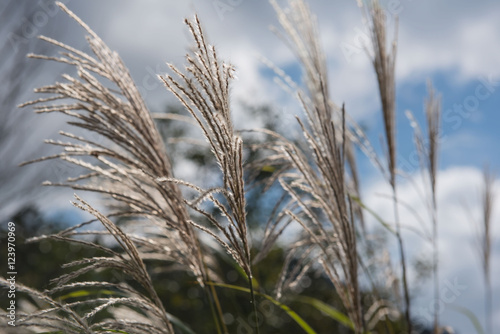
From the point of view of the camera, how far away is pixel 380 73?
2271mm

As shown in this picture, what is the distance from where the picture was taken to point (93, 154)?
1534mm

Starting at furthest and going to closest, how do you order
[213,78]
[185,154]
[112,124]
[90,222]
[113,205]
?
[185,154]
[113,205]
[112,124]
[90,222]
[213,78]

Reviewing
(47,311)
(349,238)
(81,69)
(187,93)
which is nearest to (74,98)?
(81,69)

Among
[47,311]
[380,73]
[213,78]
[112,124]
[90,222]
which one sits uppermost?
[380,73]

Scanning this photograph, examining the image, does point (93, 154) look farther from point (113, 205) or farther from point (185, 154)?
point (185, 154)

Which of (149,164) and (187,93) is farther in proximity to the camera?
(149,164)

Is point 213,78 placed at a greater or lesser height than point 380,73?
lesser

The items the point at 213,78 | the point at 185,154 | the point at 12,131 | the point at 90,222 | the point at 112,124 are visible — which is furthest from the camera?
the point at 185,154

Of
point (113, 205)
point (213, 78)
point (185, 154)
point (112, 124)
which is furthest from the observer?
point (185, 154)

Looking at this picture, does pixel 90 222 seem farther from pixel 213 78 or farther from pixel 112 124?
pixel 213 78

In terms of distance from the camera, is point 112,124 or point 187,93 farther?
point 112,124

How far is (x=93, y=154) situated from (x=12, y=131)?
14.6 ft

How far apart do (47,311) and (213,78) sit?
671mm

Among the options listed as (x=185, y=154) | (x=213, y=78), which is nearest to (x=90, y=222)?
(x=213, y=78)
